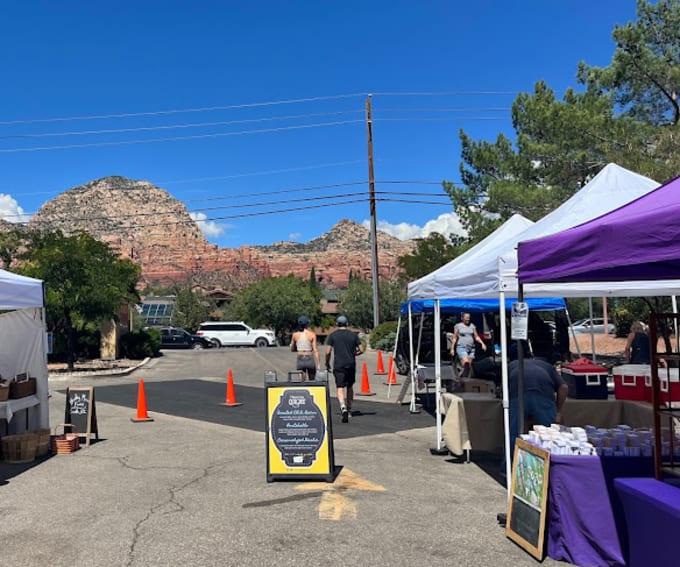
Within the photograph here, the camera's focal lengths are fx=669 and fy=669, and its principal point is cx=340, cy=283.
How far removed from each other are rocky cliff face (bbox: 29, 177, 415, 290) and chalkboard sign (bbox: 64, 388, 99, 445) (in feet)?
508

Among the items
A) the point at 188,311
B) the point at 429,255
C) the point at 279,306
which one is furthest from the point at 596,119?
the point at 188,311

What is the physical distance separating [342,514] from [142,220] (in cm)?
19089

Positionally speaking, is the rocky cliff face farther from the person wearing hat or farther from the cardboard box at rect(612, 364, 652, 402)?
the cardboard box at rect(612, 364, 652, 402)

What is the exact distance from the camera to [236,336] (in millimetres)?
43688

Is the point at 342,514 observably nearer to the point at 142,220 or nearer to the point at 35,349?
the point at 35,349

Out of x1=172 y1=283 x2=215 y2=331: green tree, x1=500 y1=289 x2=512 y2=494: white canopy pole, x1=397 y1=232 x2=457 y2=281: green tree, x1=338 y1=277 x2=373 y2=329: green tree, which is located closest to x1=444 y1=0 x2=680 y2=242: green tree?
x1=500 y1=289 x2=512 y2=494: white canopy pole

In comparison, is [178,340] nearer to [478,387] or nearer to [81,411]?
[81,411]

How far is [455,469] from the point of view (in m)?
7.91

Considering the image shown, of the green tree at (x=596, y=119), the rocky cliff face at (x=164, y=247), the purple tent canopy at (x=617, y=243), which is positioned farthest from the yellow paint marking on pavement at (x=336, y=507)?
the rocky cliff face at (x=164, y=247)

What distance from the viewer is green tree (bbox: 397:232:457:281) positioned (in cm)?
4803

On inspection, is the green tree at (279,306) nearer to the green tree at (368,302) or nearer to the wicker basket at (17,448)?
the green tree at (368,302)

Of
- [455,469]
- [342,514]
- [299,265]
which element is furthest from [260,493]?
[299,265]

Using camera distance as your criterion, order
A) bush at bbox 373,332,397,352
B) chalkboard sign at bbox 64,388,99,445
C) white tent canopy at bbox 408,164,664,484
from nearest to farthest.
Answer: white tent canopy at bbox 408,164,664,484 < chalkboard sign at bbox 64,388,99,445 < bush at bbox 373,332,397,352

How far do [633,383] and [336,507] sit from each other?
13.3 feet
